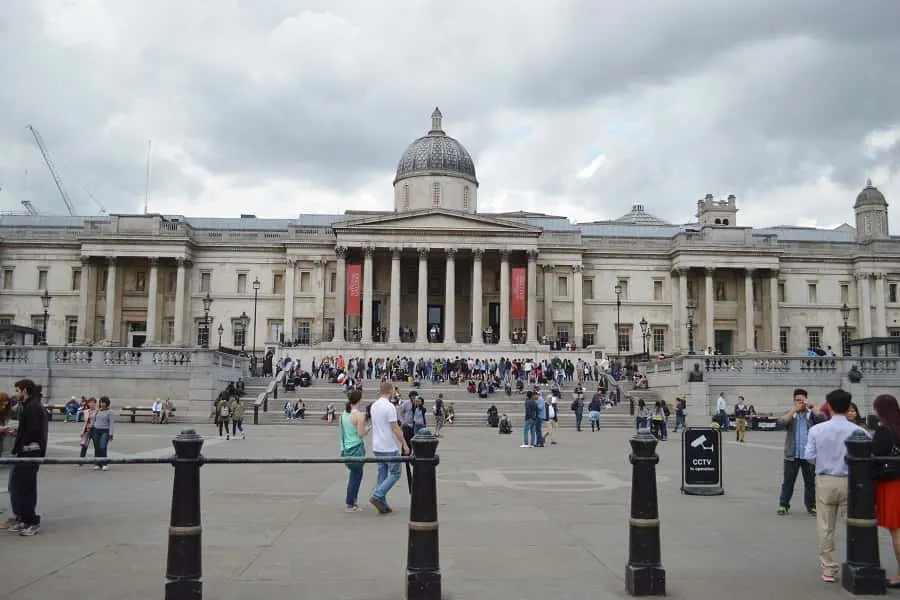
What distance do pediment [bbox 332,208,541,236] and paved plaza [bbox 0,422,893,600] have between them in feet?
164

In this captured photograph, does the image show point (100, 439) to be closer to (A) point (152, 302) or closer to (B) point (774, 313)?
(A) point (152, 302)

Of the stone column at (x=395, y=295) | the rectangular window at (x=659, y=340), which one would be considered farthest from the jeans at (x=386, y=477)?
the rectangular window at (x=659, y=340)

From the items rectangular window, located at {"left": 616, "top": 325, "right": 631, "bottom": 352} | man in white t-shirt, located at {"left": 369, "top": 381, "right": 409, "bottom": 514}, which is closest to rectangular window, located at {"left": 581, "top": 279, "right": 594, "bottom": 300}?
rectangular window, located at {"left": 616, "top": 325, "right": 631, "bottom": 352}

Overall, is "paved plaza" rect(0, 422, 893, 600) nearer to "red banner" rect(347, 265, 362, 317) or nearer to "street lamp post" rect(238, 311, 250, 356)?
"red banner" rect(347, 265, 362, 317)

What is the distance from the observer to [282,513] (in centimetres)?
1314

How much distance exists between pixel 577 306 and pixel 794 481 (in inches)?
Answer: 2338

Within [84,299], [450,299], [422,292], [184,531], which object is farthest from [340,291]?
[184,531]

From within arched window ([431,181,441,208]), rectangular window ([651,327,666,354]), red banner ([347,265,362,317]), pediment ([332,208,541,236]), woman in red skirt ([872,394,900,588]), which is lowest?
woman in red skirt ([872,394,900,588])

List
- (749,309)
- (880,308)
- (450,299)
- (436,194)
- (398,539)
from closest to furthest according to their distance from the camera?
1. (398,539)
2. (450,299)
3. (749,309)
4. (436,194)
5. (880,308)

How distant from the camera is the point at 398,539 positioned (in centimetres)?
1112

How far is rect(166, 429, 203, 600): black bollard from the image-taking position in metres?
7.43

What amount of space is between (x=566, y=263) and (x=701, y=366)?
28471 millimetres

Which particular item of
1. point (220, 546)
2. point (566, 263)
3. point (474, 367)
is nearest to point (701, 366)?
point (474, 367)

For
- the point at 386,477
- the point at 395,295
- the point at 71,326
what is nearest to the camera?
the point at 386,477
